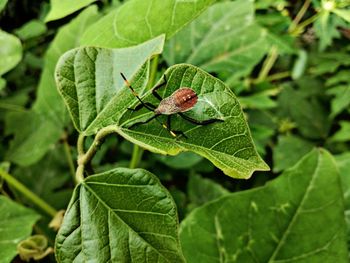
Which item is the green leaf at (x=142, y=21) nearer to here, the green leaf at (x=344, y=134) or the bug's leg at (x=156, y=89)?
the bug's leg at (x=156, y=89)

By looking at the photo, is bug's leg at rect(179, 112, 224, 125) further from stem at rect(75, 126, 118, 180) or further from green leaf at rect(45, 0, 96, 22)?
green leaf at rect(45, 0, 96, 22)

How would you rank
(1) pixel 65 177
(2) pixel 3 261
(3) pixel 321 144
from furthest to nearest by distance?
(3) pixel 321 144, (1) pixel 65 177, (2) pixel 3 261

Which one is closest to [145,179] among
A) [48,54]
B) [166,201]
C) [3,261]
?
[166,201]

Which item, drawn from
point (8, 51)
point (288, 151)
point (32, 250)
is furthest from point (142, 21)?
point (288, 151)

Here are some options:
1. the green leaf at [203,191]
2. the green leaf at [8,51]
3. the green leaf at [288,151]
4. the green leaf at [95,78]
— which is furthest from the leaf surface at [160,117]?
the green leaf at [288,151]

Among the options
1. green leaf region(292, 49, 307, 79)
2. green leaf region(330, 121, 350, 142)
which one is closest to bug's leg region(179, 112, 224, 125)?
green leaf region(330, 121, 350, 142)

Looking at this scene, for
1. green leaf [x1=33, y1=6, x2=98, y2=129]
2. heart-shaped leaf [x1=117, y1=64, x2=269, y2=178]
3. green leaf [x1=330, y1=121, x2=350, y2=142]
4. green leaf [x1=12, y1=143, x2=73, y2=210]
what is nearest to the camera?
heart-shaped leaf [x1=117, y1=64, x2=269, y2=178]

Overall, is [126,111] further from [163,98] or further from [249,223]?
[249,223]
